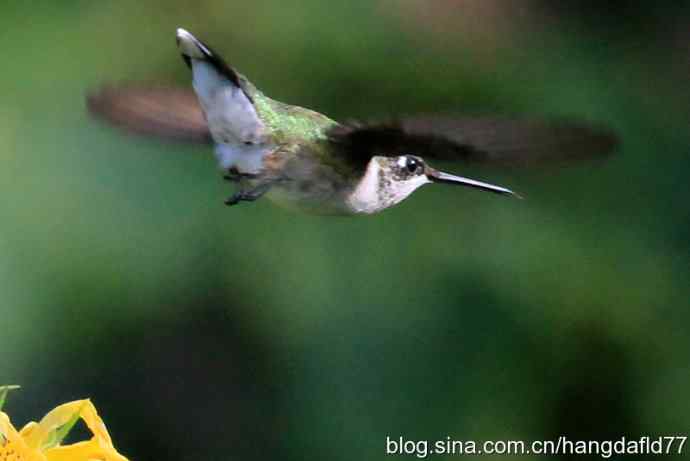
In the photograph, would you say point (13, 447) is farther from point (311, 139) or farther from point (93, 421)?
point (311, 139)

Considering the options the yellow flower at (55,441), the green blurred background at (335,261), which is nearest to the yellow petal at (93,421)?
the yellow flower at (55,441)

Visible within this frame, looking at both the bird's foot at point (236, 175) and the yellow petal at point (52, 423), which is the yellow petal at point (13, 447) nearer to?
the yellow petal at point (52, 423)

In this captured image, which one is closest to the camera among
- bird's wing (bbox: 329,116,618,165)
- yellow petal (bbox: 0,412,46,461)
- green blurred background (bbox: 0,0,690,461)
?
yellow petal (bbox: 0,412,46,461)

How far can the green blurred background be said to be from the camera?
2244 millimetres

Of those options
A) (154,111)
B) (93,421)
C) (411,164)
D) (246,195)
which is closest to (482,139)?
(411,164)

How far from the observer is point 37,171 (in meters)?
2.19

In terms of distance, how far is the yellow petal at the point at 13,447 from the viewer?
1.16 meters

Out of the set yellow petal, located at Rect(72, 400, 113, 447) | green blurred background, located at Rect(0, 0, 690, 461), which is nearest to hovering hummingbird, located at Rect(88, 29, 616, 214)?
yellow petal, located at Rect(72, 400, 113, 447)

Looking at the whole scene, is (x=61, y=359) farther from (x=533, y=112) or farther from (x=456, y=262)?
(x=533, y=112)

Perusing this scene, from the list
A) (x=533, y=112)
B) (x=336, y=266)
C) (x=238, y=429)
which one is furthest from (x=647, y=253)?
(x=238, y=429)

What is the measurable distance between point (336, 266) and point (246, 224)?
166 millimetres

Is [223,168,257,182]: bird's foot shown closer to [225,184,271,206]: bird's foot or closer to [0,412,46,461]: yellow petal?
[225,184,271,206]: bird's foot

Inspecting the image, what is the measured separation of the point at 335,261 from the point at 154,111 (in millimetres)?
624

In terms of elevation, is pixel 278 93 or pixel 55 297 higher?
pixel 278 93
